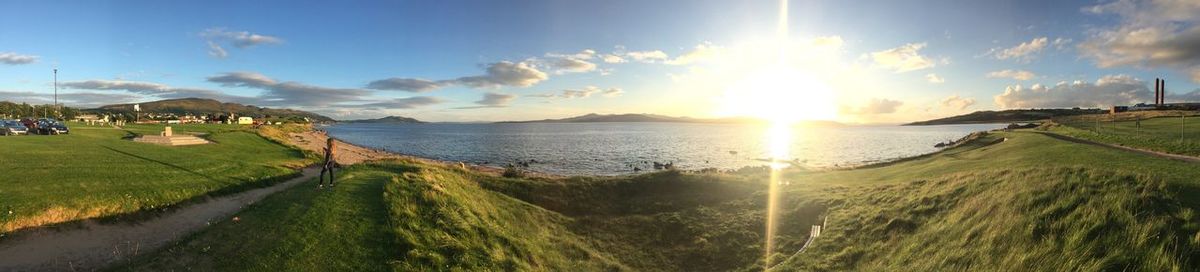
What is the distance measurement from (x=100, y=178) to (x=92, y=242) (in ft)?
27.9

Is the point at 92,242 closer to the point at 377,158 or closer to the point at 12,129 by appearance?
the point at 377,158

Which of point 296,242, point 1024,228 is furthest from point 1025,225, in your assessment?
point 296,242

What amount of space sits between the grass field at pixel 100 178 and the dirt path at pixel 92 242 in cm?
102

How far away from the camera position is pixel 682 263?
16.8m

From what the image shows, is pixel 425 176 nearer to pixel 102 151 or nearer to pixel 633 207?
pixel 633 207

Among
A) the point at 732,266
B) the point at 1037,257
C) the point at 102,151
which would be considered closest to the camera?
the point at 1037,257

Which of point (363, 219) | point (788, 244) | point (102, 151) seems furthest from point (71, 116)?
point (788, 244)

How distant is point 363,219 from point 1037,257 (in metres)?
16.4

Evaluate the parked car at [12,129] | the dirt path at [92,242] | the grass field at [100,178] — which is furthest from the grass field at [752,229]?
the parked car at [12,129]

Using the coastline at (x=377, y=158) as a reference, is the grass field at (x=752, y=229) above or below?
above

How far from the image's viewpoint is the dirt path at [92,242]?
13547mm

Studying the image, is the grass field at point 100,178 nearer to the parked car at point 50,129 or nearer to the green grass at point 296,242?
the green grass at point 296,242

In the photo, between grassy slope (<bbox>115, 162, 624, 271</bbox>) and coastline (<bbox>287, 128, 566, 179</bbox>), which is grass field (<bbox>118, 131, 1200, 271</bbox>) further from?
coastline (<bbox>287, 128, 566, 179</bbox>)

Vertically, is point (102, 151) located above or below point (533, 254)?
above
